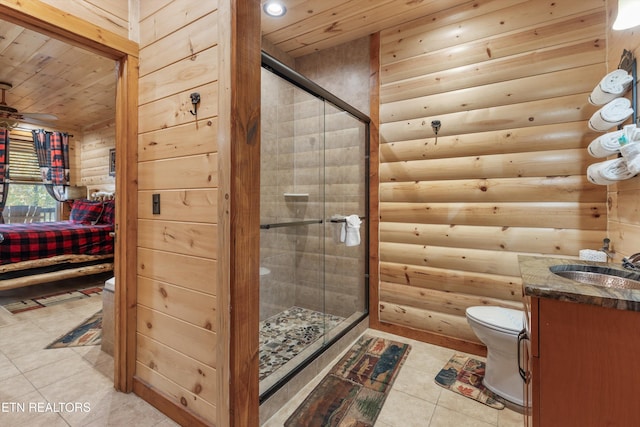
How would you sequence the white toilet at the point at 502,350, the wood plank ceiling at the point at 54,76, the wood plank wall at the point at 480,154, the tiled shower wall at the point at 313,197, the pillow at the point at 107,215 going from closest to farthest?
1. the white toilet at the point at 502,350
2. the wood plank wall at the point at 480,154
3. the tiled shower wall at the point at 313,197
4. the wood plank ceiling at the point at 54,76
5. the pillow at the point at 107,215

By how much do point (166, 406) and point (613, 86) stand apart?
297 cm

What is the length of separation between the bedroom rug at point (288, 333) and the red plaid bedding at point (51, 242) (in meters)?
2.91

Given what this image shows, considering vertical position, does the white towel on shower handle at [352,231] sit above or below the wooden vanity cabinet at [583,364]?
above

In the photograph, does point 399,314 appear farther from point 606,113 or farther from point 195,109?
point 195,109

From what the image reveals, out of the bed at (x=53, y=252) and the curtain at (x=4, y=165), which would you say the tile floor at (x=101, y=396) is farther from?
the curtain at (x=4, y=165)

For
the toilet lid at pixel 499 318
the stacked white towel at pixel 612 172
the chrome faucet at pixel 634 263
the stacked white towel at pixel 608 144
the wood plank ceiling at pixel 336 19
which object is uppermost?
the wood plank ceiling at pixel 336 19

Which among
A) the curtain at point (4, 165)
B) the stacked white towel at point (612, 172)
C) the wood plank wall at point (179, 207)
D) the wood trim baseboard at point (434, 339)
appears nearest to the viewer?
the wood plank wall at point (179, 207)

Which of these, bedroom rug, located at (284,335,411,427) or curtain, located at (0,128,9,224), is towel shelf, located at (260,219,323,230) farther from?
curtain, located at (0,128,9,224)

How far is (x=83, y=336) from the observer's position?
2492 mm

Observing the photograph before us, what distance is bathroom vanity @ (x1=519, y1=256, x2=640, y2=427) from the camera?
841 millimetres

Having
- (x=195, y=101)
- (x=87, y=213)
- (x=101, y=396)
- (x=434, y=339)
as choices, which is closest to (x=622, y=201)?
(x=434, y=339)

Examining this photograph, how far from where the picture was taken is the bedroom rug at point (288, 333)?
79.4 inches

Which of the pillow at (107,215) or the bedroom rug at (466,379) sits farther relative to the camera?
the pillow at (107,215)

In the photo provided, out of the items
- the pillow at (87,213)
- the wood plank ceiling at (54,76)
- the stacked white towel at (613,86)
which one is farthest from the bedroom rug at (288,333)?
the pillow at (87,213)
